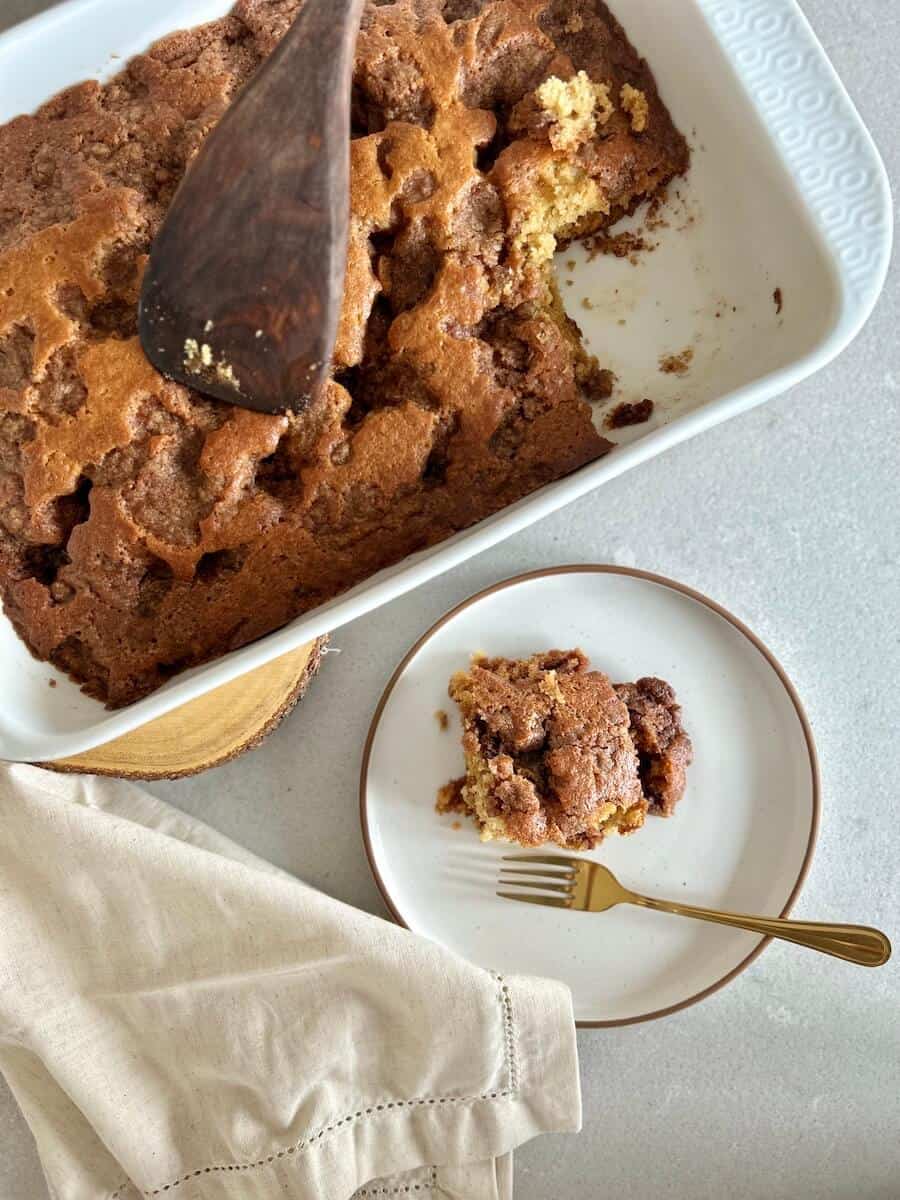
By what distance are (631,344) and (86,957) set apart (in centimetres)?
116

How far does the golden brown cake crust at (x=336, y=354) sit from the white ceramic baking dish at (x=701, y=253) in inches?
1.5

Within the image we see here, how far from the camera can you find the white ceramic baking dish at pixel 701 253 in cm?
109

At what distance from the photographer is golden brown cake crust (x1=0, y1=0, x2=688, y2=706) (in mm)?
1149

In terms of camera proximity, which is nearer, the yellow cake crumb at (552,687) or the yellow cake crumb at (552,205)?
the yellow cake crumb at (552,205)

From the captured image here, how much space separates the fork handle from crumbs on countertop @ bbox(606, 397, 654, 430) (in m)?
0.73

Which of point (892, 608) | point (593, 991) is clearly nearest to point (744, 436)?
point (892, 608)

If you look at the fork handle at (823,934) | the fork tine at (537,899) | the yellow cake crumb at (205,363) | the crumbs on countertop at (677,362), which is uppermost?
the yellow cake crumb at (205,363)

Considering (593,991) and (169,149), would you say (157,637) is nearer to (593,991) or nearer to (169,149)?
(169,149)

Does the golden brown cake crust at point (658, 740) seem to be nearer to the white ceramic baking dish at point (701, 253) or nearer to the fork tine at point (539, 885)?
the fork tine at point (539, 885)

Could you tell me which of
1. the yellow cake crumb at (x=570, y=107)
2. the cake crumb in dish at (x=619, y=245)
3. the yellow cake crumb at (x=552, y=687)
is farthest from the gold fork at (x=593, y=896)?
the yellow cake crumb at (x=570, y=107)

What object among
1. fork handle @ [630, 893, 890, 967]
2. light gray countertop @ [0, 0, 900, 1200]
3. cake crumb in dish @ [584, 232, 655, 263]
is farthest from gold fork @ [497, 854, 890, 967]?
cake crumb in dish @ [584, 232, 655, 263]

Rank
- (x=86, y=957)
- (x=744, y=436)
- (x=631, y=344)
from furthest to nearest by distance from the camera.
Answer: (x=744, y=436) < (x=86, y=957) < (x=631, y=344)

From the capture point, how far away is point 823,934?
1485 millimetres

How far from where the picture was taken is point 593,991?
158 centimetres
